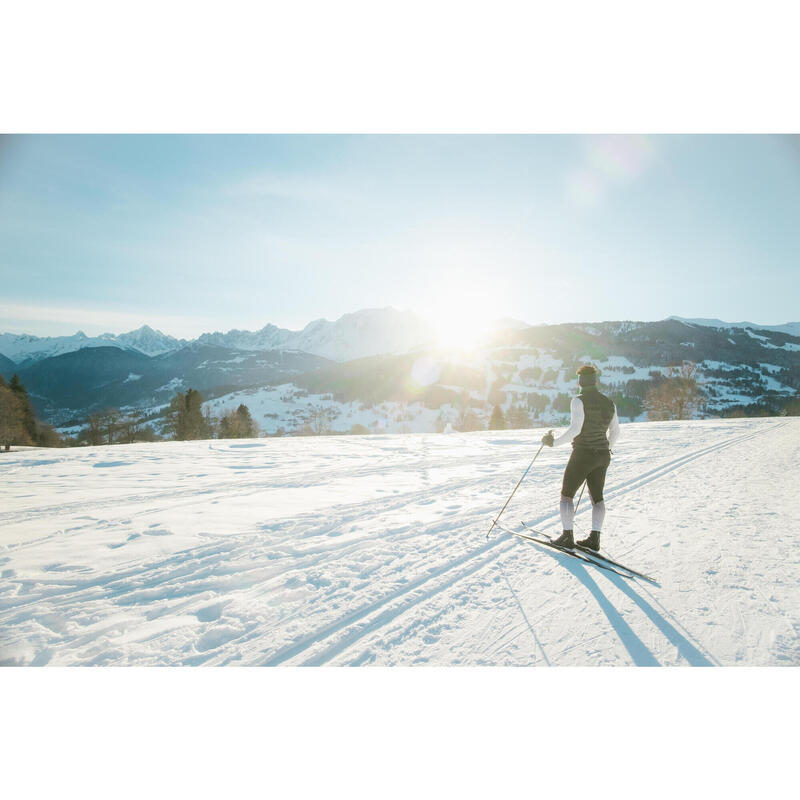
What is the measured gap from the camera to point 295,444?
46.1 feet

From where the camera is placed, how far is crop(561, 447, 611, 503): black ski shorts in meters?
4.14

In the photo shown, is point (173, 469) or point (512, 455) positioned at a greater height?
point (512, 455)

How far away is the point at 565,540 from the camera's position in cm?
430

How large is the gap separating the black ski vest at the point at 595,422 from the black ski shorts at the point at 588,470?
0.08 metres

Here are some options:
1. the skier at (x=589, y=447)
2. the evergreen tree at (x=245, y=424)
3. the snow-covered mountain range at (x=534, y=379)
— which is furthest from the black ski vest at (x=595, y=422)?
the snow-covered mountain range at (x=534, y=379)

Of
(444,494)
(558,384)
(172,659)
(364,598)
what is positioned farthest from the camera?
(558,384)

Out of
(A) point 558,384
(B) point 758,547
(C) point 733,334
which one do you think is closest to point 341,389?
(A) point 558,384

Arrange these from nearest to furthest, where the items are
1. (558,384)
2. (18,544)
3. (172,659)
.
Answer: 1. (172,659)
2. (18,544)
3. (558,384)

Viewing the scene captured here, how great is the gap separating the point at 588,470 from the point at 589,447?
0.26 meters

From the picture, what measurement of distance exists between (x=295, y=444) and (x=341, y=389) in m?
166

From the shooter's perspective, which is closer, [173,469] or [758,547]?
[758,547]

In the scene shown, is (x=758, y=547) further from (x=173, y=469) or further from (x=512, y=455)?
(x=173, y=469)

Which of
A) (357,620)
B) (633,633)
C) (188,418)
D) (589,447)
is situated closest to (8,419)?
(188,418)

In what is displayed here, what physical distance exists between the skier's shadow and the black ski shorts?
899mm
